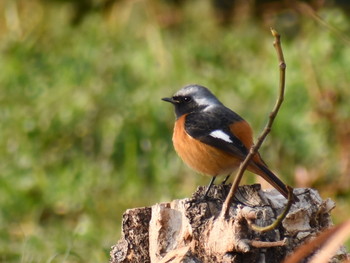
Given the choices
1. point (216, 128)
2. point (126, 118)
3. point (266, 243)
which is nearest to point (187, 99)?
point (216, 128)

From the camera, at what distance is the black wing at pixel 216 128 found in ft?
15.7

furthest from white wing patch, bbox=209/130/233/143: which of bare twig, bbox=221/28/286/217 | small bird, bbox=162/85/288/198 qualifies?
bare twig, bbox=221/28/286/217

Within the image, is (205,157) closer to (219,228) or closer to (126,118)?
(219,228)

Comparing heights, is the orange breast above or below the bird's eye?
below

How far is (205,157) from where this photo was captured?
4965mm

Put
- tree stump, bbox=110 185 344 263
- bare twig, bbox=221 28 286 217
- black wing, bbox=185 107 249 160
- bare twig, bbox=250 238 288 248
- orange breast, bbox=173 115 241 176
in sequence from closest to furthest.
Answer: bare twig, bbox=221 28 286 217
bare twig, bbox=250 238 288 248
tree stump, bbox=110 185 344 263
black wing, bbox=185 107 249 160
orange breast, bbox=173 115 241 176

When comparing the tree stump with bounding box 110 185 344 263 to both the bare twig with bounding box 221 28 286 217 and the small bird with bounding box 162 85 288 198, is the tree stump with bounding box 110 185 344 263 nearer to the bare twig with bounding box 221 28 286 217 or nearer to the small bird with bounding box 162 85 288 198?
the bare twig with bounding box 221 28 286 217

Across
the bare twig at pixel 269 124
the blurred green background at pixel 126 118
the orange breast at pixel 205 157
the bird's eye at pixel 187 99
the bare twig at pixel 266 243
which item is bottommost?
the bare twig at pixel 266 243

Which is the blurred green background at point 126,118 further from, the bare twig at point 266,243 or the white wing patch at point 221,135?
the bare twig at point 266,243

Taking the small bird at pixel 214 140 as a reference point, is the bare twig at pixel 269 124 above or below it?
below

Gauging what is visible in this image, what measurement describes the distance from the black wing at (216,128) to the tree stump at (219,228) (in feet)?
2.13

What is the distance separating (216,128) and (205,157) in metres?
0.18

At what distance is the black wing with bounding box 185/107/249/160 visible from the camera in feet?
15.7

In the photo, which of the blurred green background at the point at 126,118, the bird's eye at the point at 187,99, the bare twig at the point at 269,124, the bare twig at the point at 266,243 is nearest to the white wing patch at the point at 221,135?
the bird's eye at the point at 187,99
